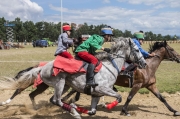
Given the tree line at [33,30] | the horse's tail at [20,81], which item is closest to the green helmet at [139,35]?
the horse's tail at [20,81]

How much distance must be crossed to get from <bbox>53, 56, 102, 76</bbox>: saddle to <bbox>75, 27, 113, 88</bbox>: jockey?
118mm

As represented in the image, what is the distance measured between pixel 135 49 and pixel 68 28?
1.95 m

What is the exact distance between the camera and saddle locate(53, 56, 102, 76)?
5.87m

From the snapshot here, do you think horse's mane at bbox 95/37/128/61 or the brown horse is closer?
horse's mane at bbox 95/37/128/61

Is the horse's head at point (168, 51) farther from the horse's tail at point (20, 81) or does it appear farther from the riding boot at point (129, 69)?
the horse's tail at point (20, 81)

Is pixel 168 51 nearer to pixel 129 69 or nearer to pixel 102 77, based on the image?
pixel 129 69

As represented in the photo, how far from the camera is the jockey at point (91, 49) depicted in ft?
19.0

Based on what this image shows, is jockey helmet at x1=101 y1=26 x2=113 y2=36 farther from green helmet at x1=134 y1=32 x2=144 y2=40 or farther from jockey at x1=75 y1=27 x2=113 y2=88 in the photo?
green helmet at x1=134 y1=32 x2=144 y2=40

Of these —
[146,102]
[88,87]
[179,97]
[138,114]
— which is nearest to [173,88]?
[179,97]

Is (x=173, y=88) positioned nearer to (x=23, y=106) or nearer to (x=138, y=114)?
(x=138, y=114)

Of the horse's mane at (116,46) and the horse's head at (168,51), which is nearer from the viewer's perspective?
the horse's mane at (116,46)

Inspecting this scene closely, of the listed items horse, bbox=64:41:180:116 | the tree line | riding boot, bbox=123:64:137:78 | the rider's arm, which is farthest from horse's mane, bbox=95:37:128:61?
the tree line

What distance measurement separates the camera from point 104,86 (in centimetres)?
580

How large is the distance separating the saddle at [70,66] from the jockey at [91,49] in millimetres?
118
